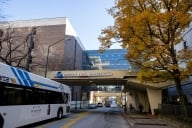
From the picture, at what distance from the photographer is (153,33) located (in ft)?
60.0

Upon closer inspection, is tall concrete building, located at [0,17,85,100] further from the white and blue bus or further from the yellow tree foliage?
the yellow tree foliage

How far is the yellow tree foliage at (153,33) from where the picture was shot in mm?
16922

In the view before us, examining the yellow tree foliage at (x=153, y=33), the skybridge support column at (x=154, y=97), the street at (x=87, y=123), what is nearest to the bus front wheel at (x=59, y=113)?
the street at (x=87, y=123)

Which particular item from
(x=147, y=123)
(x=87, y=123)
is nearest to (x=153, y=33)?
(x=147, y=123)

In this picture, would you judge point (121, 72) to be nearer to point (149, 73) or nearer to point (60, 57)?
point (149, 73)

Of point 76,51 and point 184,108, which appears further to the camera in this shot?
point 76,51

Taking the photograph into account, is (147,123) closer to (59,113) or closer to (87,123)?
(87,123)

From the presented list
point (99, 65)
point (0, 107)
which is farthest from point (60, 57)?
point (0, 107)

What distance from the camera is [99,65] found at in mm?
90312

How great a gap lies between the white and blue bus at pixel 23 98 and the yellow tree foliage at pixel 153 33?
20.0 feet

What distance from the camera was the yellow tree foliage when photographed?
16922 mm

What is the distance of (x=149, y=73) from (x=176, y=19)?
4887 mm

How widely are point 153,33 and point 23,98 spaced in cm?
1043

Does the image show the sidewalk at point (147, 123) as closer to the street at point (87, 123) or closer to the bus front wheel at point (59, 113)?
the street at point (87, 123)
